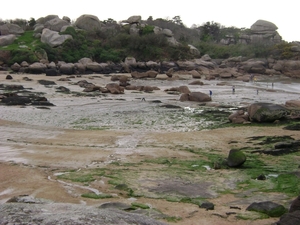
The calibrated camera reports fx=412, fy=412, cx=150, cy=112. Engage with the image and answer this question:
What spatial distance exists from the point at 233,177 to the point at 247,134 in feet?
23.4

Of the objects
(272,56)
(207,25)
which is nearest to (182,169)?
(272,56)

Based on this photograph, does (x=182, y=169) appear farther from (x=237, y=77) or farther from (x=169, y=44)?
(x=169, y=44)

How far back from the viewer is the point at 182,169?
12.6 metres

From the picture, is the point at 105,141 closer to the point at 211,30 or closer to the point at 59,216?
the point at 59,216

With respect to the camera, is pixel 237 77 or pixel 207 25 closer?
pixel 237 77

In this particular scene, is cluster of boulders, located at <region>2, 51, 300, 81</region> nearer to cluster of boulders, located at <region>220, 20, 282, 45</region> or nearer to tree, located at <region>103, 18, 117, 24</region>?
tree, located at <region>103, 18, 117, 24</region>

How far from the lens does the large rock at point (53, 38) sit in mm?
65312

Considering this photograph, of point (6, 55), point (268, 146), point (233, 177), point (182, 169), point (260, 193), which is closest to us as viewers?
point (260, 193)

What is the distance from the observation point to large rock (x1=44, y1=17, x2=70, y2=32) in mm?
72938

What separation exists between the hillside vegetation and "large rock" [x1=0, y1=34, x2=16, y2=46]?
2.38 feet

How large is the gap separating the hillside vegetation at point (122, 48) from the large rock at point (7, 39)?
28.5 inches

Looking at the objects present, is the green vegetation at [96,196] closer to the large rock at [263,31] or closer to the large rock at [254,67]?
the large rock at [254,67]

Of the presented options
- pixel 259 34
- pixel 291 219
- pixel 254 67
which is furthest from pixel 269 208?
pixel 259 34

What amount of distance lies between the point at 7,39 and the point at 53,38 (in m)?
7.18
